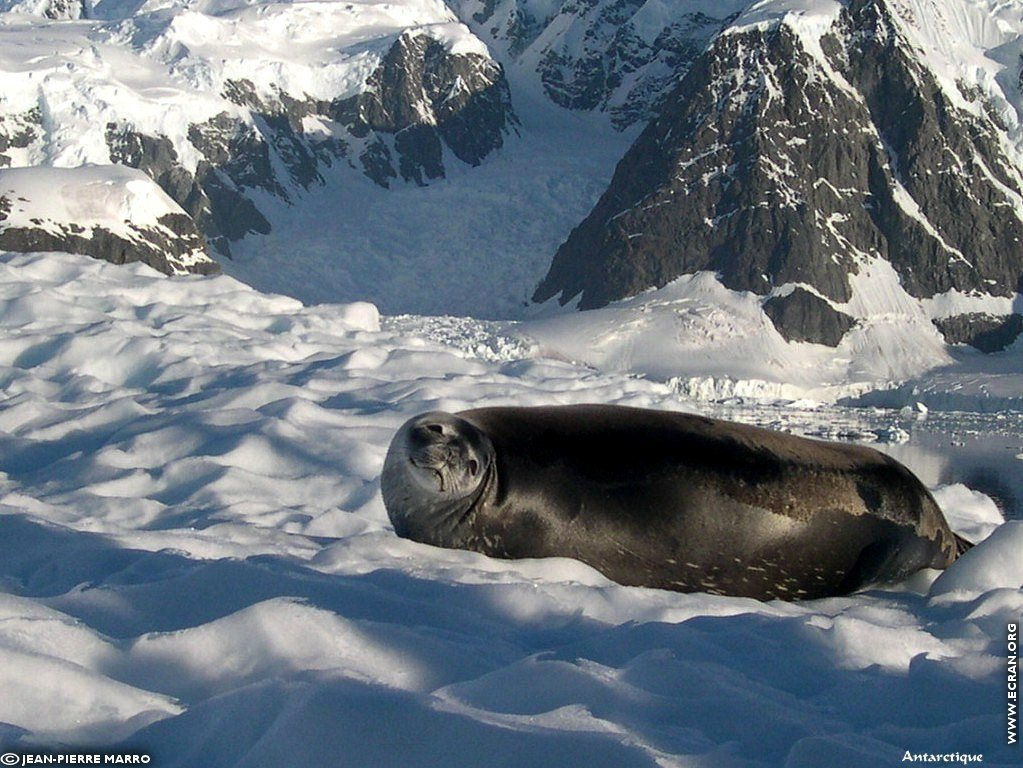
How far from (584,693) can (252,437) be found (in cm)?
497

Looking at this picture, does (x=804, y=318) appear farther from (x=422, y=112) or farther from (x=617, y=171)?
(x=422, y=112)

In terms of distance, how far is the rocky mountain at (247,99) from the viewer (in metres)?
115

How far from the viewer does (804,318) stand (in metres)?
123

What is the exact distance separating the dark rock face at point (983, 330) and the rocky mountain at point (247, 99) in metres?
59.6

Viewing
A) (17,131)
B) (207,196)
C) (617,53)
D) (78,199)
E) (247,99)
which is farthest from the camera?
(617,53)

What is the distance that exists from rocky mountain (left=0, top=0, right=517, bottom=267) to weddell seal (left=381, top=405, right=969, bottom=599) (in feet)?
377

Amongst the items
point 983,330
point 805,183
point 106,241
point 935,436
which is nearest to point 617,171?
point 805,183

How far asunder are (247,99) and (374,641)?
142103 millimetres

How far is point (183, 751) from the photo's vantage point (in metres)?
2.56

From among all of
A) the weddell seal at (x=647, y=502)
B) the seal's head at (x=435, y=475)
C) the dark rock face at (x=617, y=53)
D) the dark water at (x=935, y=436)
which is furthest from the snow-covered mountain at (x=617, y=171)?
the seal's head at (x=435, y=475)

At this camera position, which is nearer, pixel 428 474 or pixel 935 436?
pixel 428 474

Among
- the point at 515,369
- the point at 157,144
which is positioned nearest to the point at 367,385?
the point at 515,369

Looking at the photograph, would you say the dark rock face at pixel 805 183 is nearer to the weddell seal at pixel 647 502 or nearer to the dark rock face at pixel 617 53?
the dark rock face at pixel 617 53

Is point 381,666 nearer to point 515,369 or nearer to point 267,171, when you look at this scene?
point 515,369
